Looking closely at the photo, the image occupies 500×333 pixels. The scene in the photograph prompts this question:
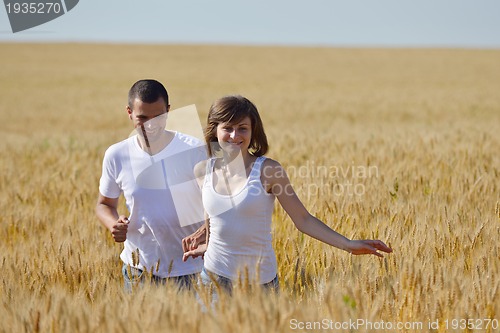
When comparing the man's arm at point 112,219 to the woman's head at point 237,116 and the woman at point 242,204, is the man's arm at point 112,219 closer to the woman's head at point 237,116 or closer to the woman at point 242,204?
the woman at point 242,204

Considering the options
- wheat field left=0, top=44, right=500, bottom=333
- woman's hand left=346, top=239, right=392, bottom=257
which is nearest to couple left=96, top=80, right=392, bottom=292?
woman's hand left=346, top=239, right=392, bottom=257

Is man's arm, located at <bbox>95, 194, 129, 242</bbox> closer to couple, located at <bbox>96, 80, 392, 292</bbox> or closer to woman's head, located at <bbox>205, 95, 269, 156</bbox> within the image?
couple, located at <bbox>96, 80, 392, 292</bbox>

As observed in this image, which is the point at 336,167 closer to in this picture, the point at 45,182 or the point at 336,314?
the point at 45,182

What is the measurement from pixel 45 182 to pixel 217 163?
119 inches

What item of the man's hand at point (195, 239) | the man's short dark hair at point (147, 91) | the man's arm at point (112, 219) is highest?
the man's short dark hair at point (147, 91)

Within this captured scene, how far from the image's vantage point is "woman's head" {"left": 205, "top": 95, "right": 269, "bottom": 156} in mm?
2445

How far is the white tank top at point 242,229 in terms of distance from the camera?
94.2 inches

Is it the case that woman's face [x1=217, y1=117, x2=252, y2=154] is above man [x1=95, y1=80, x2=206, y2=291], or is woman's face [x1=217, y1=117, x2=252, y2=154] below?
above

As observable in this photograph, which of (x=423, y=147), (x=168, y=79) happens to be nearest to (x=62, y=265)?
(x=423, y=147)

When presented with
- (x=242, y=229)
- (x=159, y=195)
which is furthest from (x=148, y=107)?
(x=242, y=229)

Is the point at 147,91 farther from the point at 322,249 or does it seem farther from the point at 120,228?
Answer: the point at 322,249

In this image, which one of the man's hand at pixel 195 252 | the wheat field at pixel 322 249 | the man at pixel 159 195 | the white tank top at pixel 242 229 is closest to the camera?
the wheat field at pixel 322 249

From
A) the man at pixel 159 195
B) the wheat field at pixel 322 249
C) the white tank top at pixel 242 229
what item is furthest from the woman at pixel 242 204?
the man at pixel 159 195

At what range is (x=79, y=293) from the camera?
245cm
